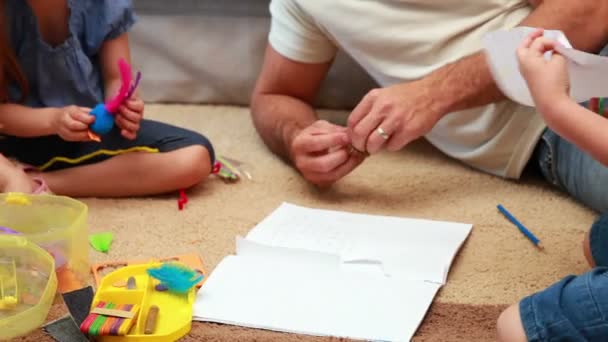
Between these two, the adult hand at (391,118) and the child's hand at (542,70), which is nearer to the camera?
the child's hand at (542,70)

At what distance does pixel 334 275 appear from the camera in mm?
1113

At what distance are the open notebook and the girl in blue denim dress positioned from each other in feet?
0.74

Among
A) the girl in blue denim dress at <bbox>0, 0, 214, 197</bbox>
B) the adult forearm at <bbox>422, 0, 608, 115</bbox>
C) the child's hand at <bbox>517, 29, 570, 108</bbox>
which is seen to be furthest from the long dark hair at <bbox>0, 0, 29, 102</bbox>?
the child's hand at <bbox>517, 29, 570, 108</bbox>

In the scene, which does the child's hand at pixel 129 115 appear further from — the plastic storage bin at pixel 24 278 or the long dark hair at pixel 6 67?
the plastic storage bin at pixel 24 278

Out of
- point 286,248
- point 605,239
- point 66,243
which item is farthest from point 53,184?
point 605,239

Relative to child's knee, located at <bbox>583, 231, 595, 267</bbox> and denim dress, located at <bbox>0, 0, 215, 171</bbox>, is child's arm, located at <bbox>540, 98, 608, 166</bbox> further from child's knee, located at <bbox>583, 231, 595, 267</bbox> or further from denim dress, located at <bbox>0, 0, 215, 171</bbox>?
denim dress, located at <bbox>0, 0, 215, 171</bbox>

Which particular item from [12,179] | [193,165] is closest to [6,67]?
[12,179]

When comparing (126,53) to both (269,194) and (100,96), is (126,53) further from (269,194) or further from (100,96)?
(269,194)

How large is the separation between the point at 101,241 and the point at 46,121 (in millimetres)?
247

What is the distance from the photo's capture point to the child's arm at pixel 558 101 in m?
0.86

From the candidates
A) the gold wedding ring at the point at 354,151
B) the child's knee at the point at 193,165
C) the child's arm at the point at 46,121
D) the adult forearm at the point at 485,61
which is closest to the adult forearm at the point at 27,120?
the child's arm at the point at 46,121

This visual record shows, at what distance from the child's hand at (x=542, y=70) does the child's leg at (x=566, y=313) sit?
20 centimetres

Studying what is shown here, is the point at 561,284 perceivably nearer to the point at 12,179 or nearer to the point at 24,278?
the point at 24,278

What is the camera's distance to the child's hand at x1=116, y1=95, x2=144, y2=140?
4.29 ft
